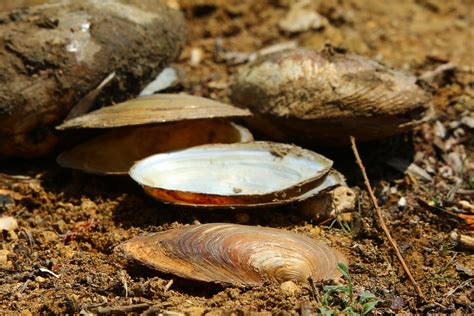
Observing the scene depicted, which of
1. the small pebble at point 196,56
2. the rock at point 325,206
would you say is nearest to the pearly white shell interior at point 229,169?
the rock at point 325,206

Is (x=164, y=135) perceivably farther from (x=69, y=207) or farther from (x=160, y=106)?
(x=69, y=207)

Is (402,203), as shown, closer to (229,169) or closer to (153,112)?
(229,169)

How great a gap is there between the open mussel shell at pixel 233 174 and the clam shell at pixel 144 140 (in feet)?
0.77

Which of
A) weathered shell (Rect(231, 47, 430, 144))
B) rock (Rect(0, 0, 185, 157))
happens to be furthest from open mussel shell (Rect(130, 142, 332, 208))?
rock (Rect(0, 0, 185, 157))

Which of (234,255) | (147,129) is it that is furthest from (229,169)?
(234,255)

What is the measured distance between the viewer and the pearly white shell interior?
311 cm

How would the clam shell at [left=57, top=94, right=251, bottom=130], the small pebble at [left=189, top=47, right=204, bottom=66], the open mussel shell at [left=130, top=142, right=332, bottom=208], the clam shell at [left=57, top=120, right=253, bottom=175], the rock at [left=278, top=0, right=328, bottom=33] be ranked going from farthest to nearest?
the rock at [left=278, top=0, right=328, bottom=33] < the small pebble at [left=189, top=47, right=204, bottom=66] < the clam shell at [left=57, top=120, right=253, bottom=175] < the clam shell at [left=57, top=94, right=251, bottom=130] < the open mussel shell at [left=130, top=142, right=332, bottom=208]

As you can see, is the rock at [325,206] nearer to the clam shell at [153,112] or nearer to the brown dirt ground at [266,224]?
the brown dirt ground at [266,224]

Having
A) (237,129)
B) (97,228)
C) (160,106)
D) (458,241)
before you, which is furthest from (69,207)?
(458,241)

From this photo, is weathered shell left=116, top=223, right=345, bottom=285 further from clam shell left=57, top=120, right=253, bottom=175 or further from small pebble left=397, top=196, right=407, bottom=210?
clam shell left=57, top=120, right=253, bottom=175

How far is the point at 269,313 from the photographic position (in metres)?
2.34

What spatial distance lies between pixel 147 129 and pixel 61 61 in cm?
57

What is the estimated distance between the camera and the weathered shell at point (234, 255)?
8.22 feet

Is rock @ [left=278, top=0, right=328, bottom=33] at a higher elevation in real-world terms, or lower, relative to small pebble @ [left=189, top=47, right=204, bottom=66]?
higher
